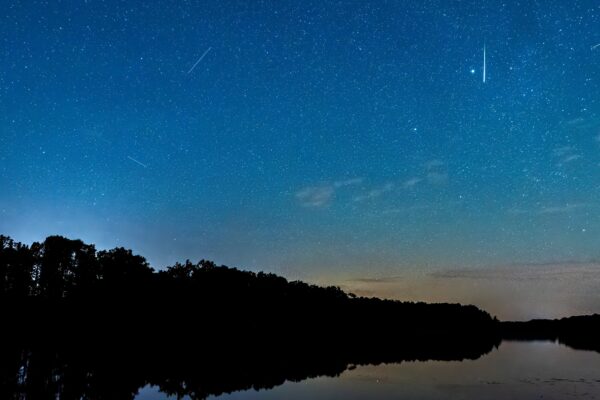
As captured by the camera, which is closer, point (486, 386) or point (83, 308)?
point (486, 386)

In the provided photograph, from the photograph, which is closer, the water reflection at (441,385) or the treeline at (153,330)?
the water reflection at (441,385)

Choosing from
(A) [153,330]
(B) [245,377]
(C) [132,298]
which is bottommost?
(B) [245,377]

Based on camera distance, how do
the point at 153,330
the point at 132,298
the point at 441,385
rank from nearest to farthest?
the point at 441,385 → the point at 153,330 → the point at 132,298

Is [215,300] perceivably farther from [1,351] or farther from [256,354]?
[1,351]

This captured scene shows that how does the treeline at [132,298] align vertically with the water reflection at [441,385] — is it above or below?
above

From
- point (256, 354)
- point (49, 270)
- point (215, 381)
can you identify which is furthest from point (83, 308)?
point (215, 381)

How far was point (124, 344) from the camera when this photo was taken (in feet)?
202

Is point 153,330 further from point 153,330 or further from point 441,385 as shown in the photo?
point 441,385

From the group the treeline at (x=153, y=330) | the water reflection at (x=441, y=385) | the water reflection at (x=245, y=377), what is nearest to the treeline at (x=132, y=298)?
the treeline at (x=153, y=330)

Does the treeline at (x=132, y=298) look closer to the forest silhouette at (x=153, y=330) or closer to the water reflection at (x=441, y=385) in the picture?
the forest silhouette at (x=153, y=330)

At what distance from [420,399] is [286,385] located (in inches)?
417

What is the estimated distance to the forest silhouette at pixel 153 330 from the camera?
119ft

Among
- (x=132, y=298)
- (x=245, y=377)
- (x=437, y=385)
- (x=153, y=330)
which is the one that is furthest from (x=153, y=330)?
(x=437, y=385)

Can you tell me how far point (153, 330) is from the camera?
254ft
